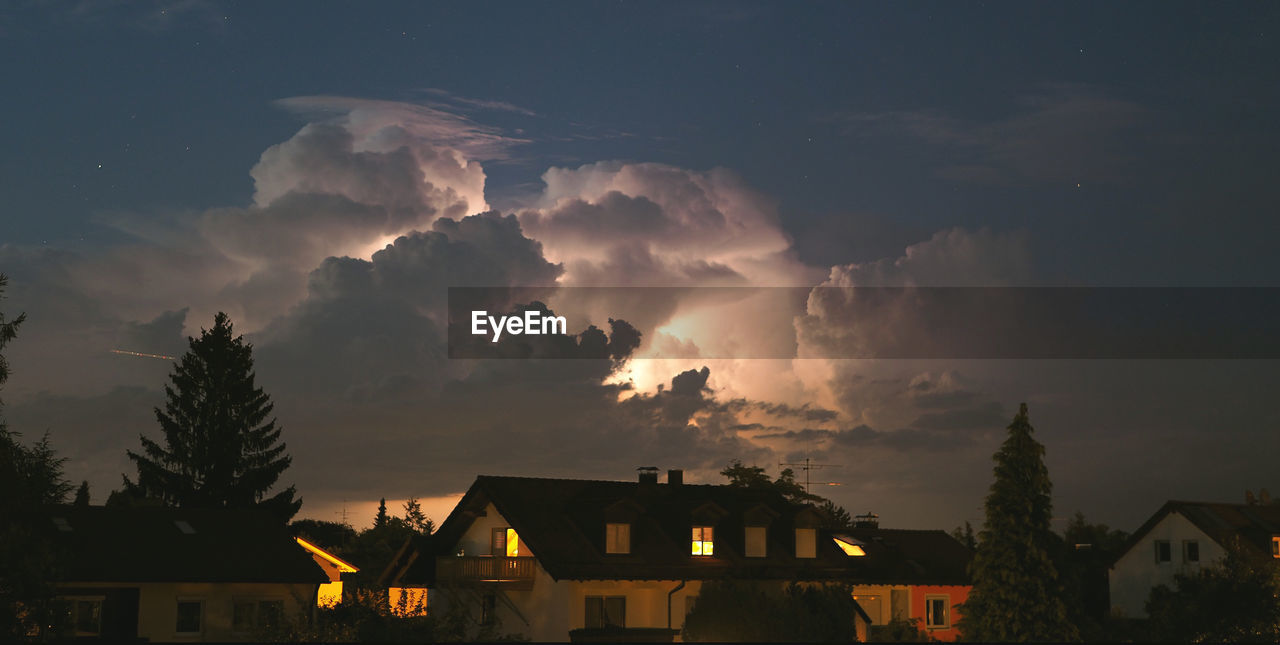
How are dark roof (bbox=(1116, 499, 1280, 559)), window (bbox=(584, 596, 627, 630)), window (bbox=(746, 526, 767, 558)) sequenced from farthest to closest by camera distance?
dark roof (bbox=(1116, 499, 1280, 559)) → window (bbox=(746, 526, 767, 558)) → window (bbox=(584, 596, 627, 630))

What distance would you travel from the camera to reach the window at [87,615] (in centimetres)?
4447

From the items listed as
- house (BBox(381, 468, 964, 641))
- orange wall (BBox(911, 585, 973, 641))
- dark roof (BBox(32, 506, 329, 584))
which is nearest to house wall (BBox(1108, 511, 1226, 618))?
orange wall (BBox(911, 585, 973, 641))

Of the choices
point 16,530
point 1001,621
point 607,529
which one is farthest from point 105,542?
point 1001,621

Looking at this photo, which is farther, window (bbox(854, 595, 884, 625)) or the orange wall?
the orange wall

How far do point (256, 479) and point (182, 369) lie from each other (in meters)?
7.65

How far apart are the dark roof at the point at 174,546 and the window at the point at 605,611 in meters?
11.2

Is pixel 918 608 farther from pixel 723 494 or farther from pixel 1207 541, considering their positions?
pixel 1207 541

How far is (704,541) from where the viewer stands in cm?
5000

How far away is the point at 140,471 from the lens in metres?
73.2

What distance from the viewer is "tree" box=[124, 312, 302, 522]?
72.7m

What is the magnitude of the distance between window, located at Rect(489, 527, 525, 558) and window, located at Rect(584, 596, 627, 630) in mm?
3661

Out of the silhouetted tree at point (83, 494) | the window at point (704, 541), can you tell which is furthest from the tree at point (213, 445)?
the window at point (704, 541)

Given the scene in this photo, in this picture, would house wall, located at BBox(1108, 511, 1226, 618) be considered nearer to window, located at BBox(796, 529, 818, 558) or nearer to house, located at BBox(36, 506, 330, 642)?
window, located at BBox(796, 529, 818, 558)

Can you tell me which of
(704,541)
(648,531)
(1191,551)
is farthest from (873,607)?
(1191,551)
